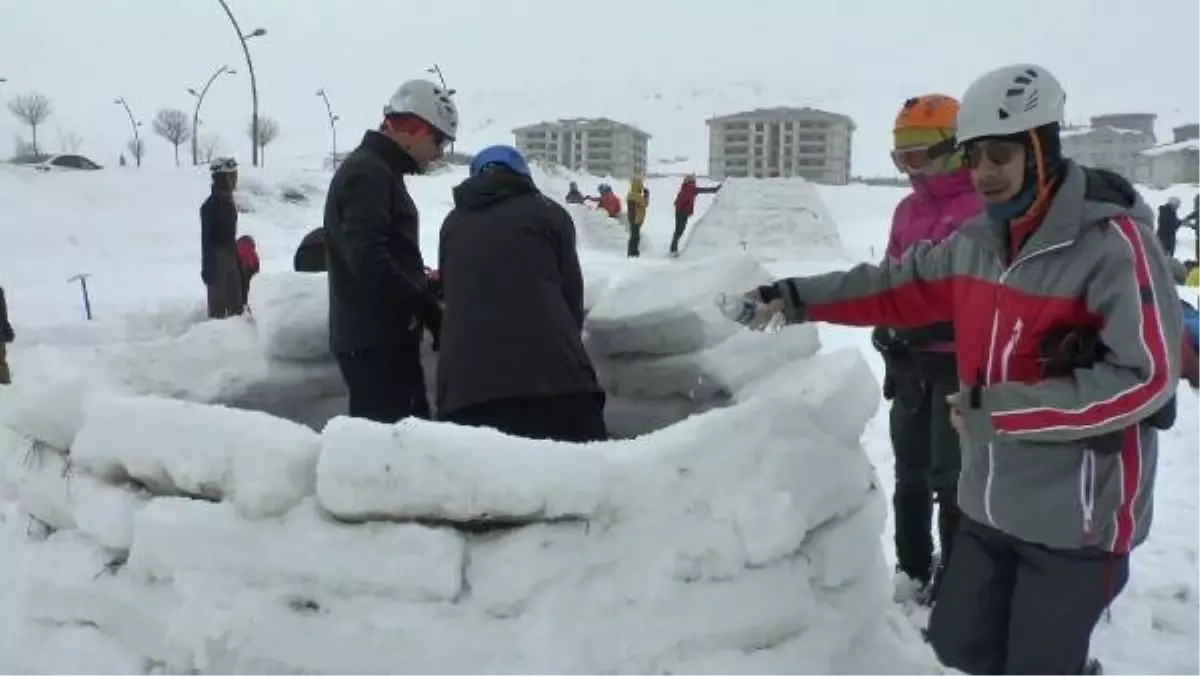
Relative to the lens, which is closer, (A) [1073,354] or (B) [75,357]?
(A) [1073,354]

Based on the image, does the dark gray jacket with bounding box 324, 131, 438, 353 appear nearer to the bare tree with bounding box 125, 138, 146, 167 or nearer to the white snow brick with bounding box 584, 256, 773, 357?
the white snow brick with bounding box 584, 256, 773, 357

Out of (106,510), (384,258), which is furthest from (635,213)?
(106,510)

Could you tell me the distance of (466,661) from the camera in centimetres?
203

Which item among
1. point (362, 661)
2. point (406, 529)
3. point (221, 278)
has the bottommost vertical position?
point (221, 278)

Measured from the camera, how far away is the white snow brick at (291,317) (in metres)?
3.40

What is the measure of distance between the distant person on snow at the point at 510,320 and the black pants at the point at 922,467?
111cm

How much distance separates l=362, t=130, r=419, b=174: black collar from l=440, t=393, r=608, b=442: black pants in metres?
0.85

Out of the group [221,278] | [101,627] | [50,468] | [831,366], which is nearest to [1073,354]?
[831,366]

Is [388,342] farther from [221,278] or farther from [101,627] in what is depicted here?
[221,278]

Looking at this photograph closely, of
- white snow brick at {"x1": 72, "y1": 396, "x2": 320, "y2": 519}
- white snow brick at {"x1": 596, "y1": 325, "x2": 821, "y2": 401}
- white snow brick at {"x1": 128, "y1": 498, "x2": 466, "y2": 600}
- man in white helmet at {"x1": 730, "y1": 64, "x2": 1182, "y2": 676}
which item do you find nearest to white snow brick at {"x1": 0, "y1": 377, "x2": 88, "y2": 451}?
white snow brick at {"x1": 72, "y1": 396, "x2": 320, "y2": 519}

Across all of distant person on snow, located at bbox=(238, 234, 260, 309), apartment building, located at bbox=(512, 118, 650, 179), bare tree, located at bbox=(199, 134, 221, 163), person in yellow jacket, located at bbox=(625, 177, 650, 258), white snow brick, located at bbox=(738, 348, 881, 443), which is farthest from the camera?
bare tree, located at bbox=(199, 134, 221, 163)

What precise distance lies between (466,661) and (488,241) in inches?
42.3

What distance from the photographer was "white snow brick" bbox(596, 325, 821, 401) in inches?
127

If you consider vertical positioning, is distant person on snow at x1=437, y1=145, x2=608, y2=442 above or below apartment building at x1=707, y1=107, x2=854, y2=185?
above
